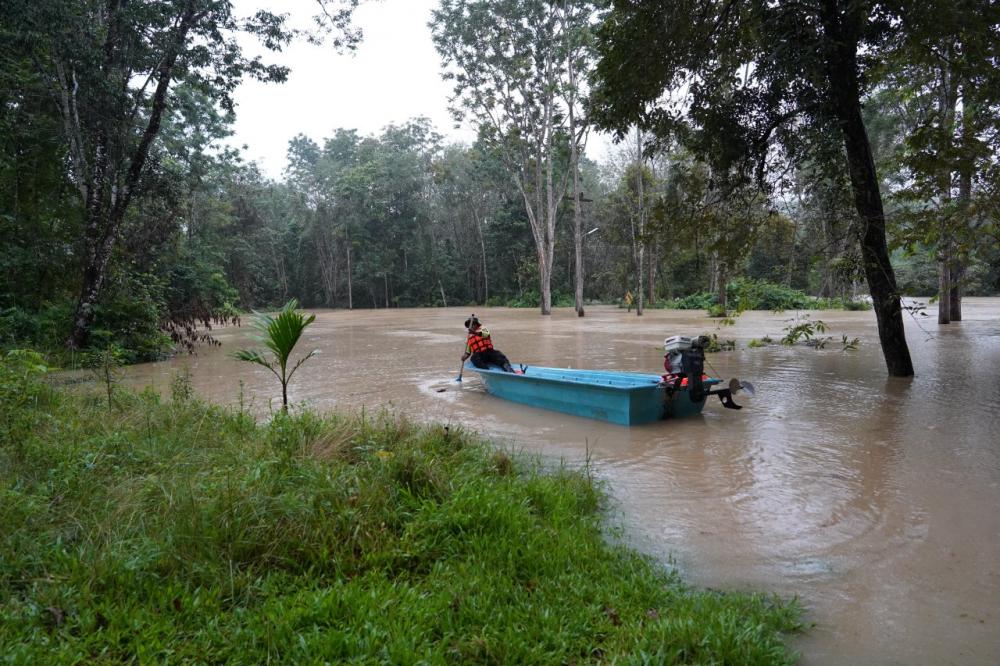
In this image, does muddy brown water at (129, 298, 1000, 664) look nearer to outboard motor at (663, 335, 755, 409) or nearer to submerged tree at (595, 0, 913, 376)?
outboard motor at (663, 335, 755, 409)

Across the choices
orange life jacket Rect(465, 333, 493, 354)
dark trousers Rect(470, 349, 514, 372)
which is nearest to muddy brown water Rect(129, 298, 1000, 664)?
dark trousers Rect(470, 349, 514, 372)

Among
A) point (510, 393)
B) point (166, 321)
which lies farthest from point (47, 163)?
point (510, 393)

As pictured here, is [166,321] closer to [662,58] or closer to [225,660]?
[662,58]

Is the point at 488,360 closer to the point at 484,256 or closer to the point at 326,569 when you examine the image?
the point at 326,569

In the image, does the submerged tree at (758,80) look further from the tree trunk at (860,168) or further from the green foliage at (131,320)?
the green foliage at (131,320)

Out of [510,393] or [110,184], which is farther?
[110,184]

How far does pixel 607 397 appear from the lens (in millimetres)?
7336

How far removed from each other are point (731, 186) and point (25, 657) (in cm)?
1010

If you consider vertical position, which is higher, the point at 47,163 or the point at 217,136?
the point at 217,136

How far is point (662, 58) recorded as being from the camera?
847 cm

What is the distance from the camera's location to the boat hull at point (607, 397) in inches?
282

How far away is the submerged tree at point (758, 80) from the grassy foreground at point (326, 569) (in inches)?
264

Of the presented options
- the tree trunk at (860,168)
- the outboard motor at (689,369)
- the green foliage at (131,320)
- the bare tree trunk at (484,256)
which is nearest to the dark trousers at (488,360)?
the outboard motor at (689,369)

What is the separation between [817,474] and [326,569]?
445 cm
